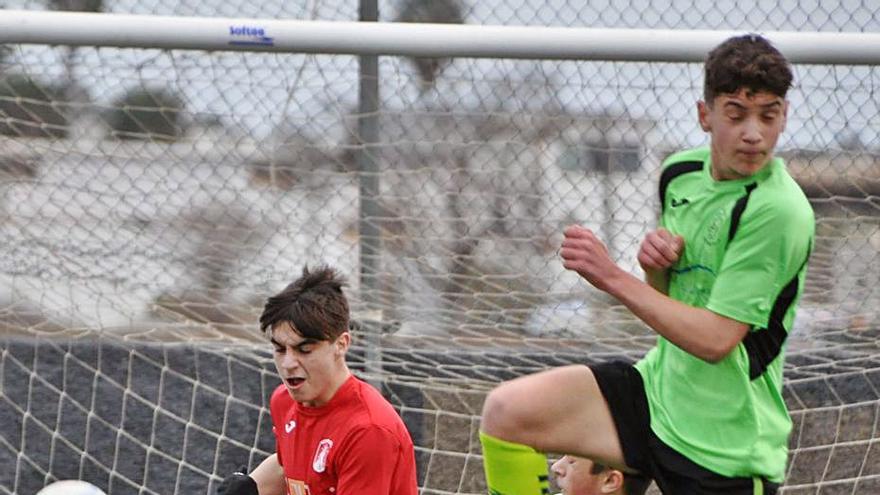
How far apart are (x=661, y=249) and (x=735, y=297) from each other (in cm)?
21

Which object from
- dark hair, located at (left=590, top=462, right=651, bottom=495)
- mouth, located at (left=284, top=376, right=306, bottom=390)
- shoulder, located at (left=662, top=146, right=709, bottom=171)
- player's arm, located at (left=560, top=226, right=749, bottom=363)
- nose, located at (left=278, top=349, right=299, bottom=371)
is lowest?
dark hair, located at (left=590, top=462, right=651, bottom=495)

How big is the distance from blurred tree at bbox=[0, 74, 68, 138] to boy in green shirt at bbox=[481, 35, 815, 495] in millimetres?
2316

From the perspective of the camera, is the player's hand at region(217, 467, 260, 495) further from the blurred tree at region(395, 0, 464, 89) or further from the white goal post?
the blurred tree at region(395, 0, 464, 89)

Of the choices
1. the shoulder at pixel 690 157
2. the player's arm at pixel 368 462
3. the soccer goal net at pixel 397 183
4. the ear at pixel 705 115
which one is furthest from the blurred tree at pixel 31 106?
the ear at pixel 705 115

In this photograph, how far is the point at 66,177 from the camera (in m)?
5.33

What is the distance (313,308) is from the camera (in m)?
4.14

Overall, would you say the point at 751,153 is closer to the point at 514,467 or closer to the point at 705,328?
the point at 705,328

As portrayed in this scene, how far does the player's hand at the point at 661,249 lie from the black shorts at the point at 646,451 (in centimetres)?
35

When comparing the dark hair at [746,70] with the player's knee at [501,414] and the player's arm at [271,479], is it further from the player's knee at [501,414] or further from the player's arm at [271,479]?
the player's arm at [271,479]

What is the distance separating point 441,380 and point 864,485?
1.72 m

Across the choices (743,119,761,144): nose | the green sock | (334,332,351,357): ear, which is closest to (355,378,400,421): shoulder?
(334,332,351,357): ear

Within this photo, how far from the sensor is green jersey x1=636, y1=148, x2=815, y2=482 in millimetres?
3275

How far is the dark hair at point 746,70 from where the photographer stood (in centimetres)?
322

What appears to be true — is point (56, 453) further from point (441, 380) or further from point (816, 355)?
point (816, 355)
